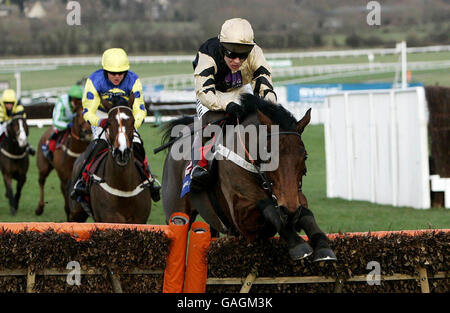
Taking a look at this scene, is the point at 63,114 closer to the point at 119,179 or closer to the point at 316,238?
the point at 119,179

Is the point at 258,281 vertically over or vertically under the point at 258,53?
under

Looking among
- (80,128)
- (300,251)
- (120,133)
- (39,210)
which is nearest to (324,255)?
(300,251)

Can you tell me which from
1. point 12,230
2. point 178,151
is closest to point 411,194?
point 178,151

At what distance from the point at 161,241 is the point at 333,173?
341 inches

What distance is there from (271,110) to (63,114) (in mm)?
6431

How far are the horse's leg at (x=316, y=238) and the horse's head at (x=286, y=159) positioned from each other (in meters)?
0.08

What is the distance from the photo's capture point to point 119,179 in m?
6.72

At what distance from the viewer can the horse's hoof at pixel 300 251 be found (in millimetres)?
4059

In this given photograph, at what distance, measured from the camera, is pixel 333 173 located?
12859mm

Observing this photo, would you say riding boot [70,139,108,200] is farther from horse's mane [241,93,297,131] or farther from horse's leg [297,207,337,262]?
horse's leg [297,207,337,262]

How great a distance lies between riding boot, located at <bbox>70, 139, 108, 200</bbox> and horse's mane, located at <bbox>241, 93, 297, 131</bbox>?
2683mm

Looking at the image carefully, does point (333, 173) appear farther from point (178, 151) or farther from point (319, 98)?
point (319, 98)

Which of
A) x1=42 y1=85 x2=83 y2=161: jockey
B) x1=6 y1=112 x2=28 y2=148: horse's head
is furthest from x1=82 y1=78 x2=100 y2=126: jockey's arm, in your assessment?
x1=6 y1=112 x2=28 y2=148: horse's head

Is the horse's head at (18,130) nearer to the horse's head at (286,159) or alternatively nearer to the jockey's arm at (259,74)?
the jockey's arm at (259,74)
